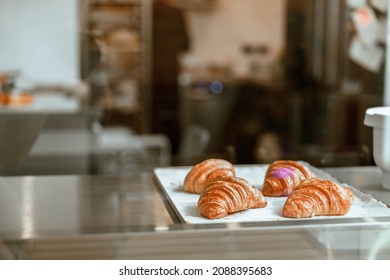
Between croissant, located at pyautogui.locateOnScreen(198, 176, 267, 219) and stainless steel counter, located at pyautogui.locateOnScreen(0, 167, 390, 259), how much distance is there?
37 mm

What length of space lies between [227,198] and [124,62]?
136 inches

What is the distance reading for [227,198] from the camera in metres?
0.86

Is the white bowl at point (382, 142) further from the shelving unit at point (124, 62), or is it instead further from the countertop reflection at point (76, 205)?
the shelving unit at point (124, 62)

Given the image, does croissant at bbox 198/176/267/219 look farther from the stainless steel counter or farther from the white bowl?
the white bowl

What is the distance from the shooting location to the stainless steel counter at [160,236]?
777 millimetres

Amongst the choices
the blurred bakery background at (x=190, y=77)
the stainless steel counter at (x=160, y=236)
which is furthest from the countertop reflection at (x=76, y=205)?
the blurred bakery background at (x=190, y=77)

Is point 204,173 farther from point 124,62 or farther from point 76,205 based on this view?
point 124,62

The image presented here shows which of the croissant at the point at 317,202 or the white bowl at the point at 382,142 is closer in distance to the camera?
the croissant at the point at 317,202

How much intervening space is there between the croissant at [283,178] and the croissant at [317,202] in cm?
6

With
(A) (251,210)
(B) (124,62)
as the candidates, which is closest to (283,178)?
(A) (251,210)

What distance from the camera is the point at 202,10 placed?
471cm

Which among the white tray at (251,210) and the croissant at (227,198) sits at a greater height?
the croissant at (227,198)

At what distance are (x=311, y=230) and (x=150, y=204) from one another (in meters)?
0.23

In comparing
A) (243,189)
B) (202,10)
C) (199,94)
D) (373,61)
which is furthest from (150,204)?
(202,10)
